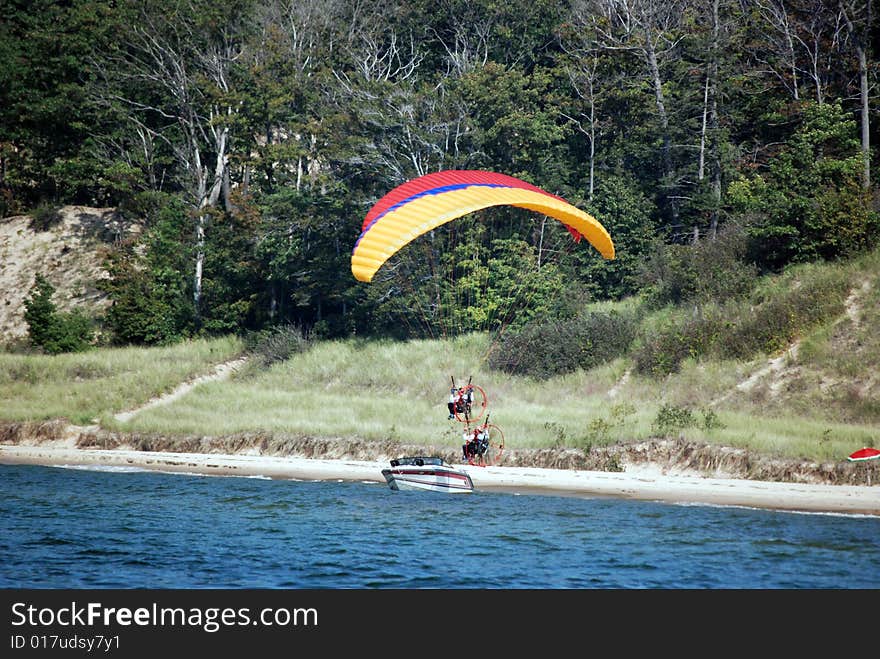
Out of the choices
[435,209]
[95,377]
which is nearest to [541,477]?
[435,209]

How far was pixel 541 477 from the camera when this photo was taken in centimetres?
2456

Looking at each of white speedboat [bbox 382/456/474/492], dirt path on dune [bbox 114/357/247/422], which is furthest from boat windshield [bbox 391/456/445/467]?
dirt path on dune [bbox 114/357/247/422]

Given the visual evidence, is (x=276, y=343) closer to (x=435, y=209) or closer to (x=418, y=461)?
(x=418, y=461)

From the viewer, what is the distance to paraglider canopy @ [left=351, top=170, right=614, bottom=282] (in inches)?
899

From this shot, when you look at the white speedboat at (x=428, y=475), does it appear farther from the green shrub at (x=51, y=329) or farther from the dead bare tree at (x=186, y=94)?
the green shrub at (x=51, y=329)

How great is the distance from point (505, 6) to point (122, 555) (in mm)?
41198

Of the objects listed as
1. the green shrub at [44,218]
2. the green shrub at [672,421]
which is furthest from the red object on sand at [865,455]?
the green shrub at [44,218]

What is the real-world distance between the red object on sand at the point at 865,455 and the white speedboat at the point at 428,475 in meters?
8.80

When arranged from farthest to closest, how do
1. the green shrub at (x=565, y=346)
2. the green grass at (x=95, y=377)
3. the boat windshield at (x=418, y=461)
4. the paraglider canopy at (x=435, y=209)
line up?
1. the green shrub at (x=565, y=346)
2. the green grass at (x=95, y=377)
3. the boat windshield at (x=418, y=461)
4. the paraglider canopy at (x=435, y=209)

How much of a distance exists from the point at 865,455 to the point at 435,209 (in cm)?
1130

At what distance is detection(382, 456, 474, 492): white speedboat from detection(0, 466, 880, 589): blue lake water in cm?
32

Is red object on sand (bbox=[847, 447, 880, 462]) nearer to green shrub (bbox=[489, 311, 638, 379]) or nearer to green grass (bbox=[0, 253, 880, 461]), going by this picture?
green grass (bbox=[0, 253, 880, 461])

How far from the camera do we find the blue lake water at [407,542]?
16.7 m
